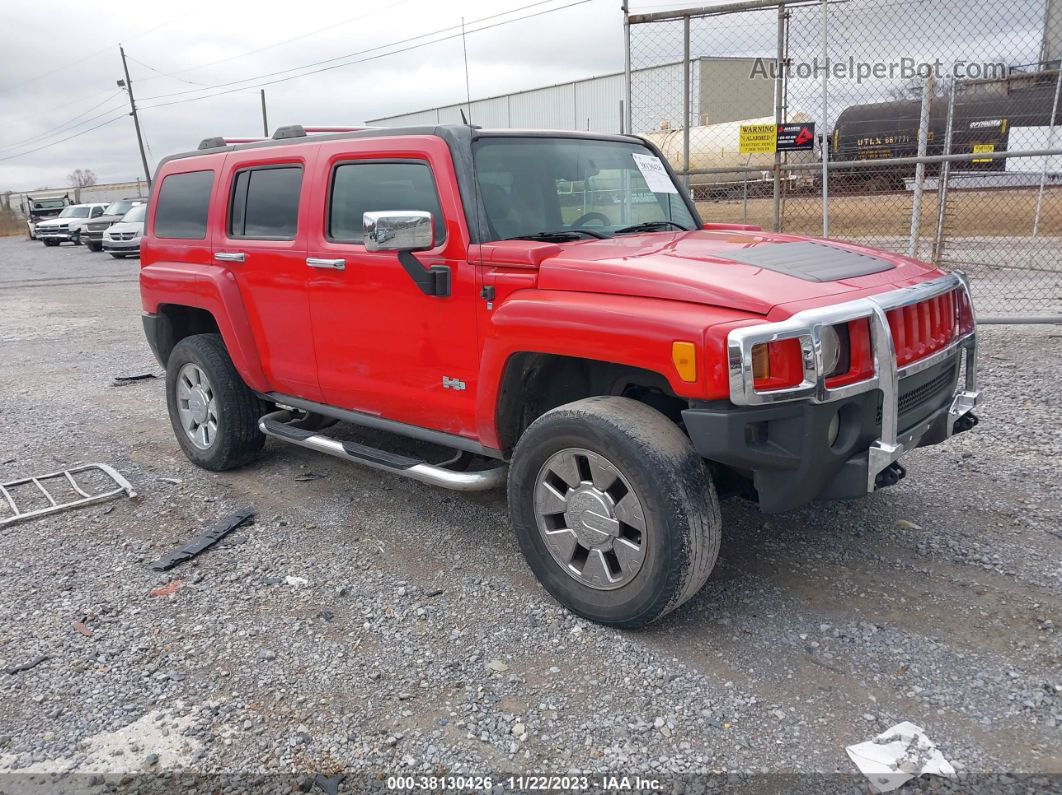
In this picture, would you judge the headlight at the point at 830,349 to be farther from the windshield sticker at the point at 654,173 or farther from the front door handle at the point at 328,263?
the front door handle at the point at 328,263

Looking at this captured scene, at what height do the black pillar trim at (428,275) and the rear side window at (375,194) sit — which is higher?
the rear side window at (375,194)

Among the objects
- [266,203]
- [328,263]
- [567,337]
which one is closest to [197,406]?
[266,203]

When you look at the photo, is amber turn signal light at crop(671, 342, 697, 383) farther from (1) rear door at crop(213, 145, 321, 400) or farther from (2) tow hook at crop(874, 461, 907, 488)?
(1) rear door at crop(213, 145, 321, 400)

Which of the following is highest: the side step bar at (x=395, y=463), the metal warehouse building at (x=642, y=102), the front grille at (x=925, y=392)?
the metal warehouse building at (x=642, y=102)

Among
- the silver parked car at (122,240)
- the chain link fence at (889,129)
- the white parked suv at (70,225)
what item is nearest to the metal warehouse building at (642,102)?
the chain link fence at (889,129)

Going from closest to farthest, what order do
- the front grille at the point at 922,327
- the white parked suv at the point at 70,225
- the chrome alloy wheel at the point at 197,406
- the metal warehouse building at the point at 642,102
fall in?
the front grille at the point at 922,327
the chrome alloy wheel at the point at 197,406
the metal warehouse building at the point at 642,102
the white parked suv at the point at 70,225

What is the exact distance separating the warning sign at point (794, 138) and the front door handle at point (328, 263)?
5.28m

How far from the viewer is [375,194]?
424 cm

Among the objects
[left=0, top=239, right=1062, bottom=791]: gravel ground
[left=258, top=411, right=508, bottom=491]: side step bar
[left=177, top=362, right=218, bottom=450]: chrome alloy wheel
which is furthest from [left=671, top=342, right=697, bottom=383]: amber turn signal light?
[left=177, top=362, right=218, bottom=450]: chrome alloy wheel

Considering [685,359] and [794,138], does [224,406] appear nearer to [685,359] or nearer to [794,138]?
[685,359]

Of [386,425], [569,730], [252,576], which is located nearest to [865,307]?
[569,730]

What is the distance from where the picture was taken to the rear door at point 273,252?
4609 millimetres

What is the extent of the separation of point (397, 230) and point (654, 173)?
1801mm

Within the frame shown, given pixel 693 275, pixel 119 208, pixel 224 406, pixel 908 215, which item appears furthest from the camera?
pixel 119 208
